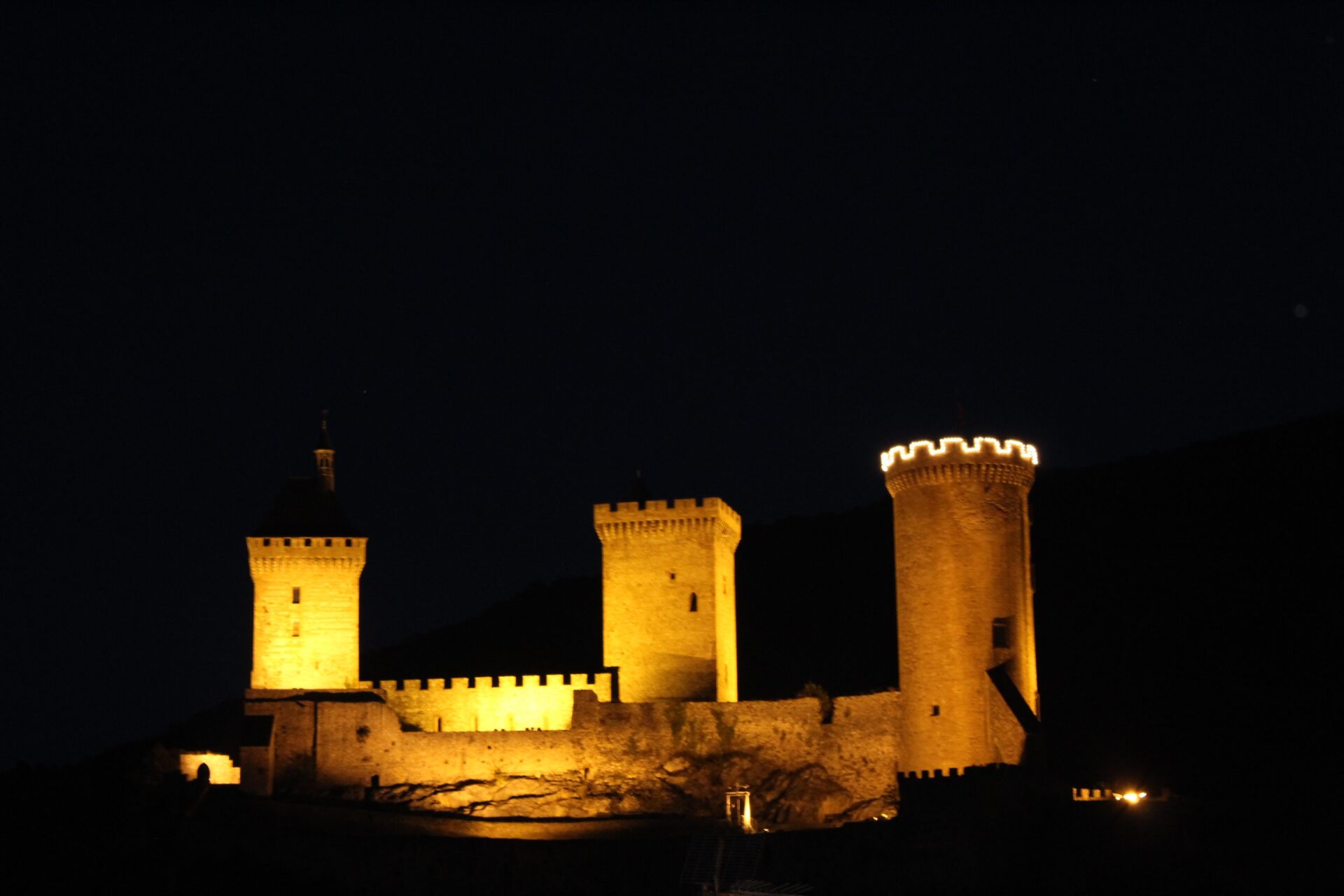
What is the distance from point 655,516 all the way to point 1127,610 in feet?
127

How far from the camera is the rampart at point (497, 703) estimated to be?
41.0 metres

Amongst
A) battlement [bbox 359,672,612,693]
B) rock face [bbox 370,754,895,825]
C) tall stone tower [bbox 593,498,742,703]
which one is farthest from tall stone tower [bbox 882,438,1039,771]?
battlement [bbox 359,672,612,693]

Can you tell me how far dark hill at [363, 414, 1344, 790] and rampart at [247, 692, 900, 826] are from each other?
60.8 feet

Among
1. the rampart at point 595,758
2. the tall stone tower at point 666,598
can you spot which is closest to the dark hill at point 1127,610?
the tall stone tower at point 666,598

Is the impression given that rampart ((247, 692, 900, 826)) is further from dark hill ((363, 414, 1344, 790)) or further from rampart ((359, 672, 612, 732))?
dark hill ((363, 414, 1344, 790))

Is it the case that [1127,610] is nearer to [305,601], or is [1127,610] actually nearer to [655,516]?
[655,516]

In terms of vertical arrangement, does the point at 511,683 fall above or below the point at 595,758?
above

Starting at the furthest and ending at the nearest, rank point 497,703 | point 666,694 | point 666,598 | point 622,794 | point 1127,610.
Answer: point 1127,610, point 666,598, point 666,694, point 497,703, point 622,794

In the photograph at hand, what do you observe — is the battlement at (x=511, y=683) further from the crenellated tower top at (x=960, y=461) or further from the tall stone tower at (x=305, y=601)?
the crenellated tower top at (x=960, y=461)

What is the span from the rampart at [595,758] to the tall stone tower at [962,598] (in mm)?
1849

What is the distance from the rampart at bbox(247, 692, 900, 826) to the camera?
38219mm

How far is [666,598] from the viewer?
42.0m

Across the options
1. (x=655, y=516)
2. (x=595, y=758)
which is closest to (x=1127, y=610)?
(x=655, y=516)

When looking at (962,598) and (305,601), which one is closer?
(962,598)
